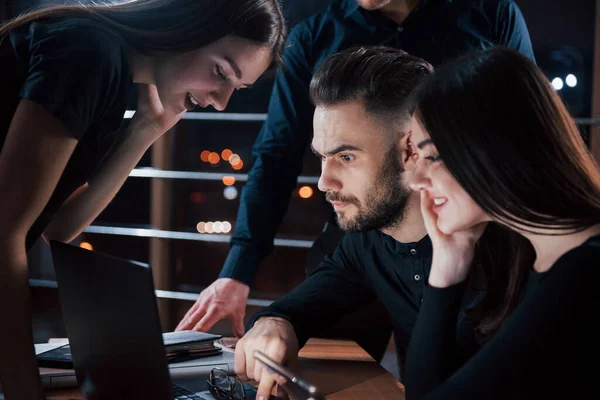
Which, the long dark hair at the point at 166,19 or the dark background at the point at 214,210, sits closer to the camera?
the long dark hair at the point at 166,19

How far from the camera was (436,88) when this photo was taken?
3.02 feet

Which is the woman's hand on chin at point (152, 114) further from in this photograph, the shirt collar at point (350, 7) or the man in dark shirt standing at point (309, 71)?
the shirt collar at point (350, 7)

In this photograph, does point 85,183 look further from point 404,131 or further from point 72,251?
point 404,131

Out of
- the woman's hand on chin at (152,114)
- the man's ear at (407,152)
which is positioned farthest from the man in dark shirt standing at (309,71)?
the woman's hand on chin at (152,114)

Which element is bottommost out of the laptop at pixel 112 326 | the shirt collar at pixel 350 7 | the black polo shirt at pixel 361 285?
the black polo shirt at pixel 361 285

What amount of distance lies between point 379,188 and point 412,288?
200 mm

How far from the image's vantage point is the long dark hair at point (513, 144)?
826 millimetres

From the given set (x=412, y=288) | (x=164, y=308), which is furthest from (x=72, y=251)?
(x=164, y=308)

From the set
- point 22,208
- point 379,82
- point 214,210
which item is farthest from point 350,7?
point 214,210

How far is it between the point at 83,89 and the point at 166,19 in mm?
194

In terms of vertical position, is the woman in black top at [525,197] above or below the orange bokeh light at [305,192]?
above

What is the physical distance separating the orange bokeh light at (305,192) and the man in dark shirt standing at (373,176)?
2.54 metres

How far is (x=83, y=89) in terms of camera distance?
3.38ft

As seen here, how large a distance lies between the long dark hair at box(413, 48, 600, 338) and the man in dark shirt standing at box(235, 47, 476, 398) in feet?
1.55
